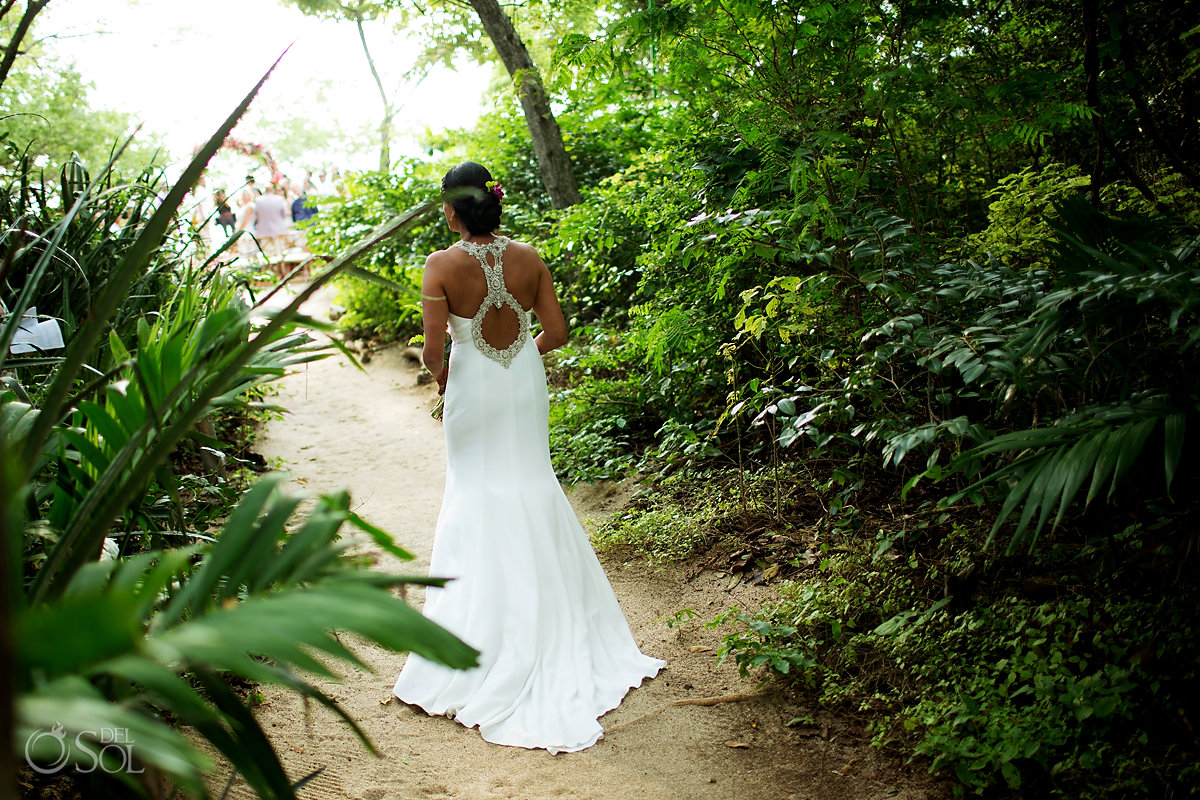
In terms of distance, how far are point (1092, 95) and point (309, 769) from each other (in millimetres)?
4367

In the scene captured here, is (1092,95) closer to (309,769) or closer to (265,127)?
(309,769)

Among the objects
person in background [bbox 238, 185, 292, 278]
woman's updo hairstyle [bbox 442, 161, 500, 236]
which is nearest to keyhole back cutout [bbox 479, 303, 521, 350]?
woman's updo hairstyle [bbox 442, 161, 500, 236]

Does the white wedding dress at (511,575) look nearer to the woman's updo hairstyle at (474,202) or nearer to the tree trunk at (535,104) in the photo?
the woman's updo hairstyle at (474,202)

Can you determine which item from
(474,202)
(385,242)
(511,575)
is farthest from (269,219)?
(511,575)

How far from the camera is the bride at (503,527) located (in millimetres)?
3324

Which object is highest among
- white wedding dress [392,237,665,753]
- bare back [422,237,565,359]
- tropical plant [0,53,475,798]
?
bare back [422,237,565,359]

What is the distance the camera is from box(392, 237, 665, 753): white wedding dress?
3260 mm

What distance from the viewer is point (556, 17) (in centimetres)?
918

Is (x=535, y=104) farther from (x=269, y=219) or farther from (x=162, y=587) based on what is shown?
(x=269, y=219)

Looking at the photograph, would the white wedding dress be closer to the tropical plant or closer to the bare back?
the bare back

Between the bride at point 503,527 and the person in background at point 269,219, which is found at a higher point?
the person in background at point 269,219

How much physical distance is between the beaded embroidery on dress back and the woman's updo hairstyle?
0.25 feet

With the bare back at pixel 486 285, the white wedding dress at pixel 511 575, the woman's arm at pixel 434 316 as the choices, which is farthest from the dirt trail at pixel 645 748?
the bare back at pixel 486 285

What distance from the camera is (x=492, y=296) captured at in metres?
3.63
